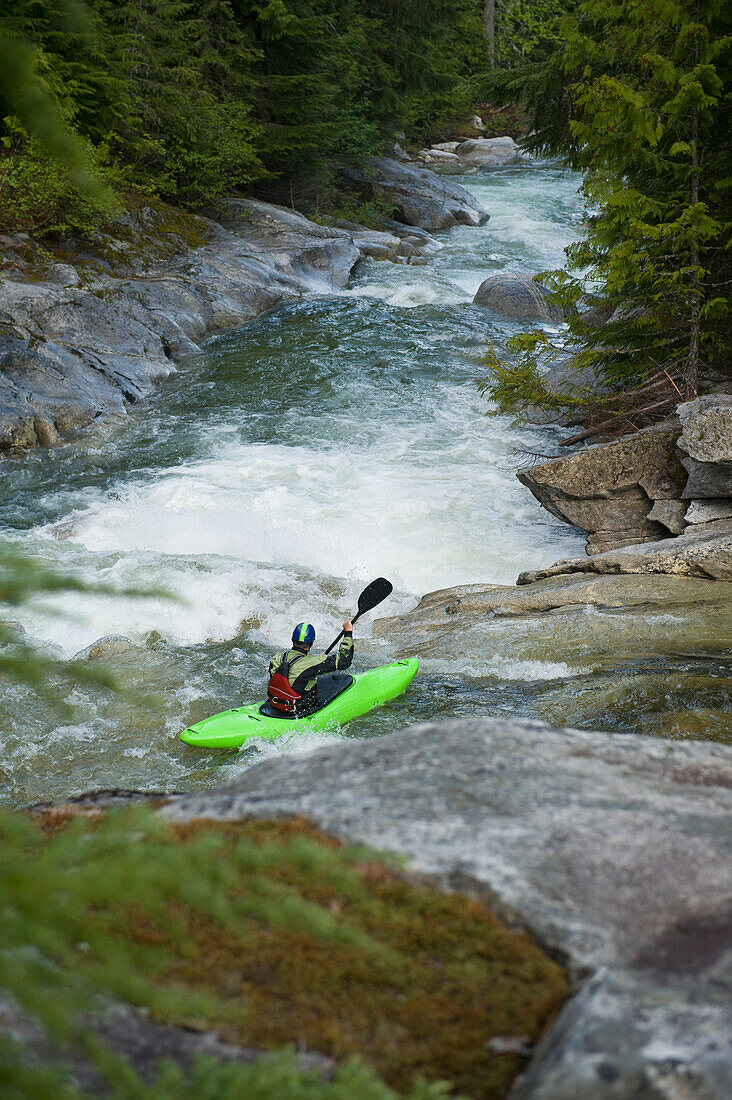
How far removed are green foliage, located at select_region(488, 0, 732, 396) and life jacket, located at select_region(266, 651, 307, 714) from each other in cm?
522

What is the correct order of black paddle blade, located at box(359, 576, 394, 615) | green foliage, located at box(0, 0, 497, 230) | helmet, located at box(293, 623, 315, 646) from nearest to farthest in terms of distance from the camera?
1. helmet, located at box(293, 623, 315, 646)
2. black paddle blade, located at box(359, 576, 394, 615)
3. green foliage, located at box(0, 0, 497, 230)

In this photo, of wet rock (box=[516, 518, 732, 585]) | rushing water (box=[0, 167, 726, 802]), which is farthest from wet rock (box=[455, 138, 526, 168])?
wet rock (box=[516, 518, 732, 585])

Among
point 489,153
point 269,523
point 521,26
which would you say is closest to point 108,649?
point 269,523

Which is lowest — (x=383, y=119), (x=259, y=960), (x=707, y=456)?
(x=707, y=456)

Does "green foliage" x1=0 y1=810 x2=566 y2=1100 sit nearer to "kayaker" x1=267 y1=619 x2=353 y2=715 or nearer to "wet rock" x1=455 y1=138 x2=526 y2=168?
"kayaker" x1=267 y1=619 x2=353 y2=715

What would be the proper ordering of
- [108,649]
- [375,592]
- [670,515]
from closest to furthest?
[108,649]
[375,592]
[670,515]

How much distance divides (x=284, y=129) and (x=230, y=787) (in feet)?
70.7

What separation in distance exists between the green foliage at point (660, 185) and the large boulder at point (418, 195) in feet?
53.3

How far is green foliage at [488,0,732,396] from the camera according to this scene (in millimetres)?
7977

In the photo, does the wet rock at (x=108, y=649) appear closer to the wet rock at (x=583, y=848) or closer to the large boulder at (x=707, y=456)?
the wet rock at (x=583, y=848)

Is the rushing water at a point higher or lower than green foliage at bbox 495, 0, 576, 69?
lower

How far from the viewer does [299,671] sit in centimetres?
590

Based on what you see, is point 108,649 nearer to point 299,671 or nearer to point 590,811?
point 299,671

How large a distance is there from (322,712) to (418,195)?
23462 millimetres
